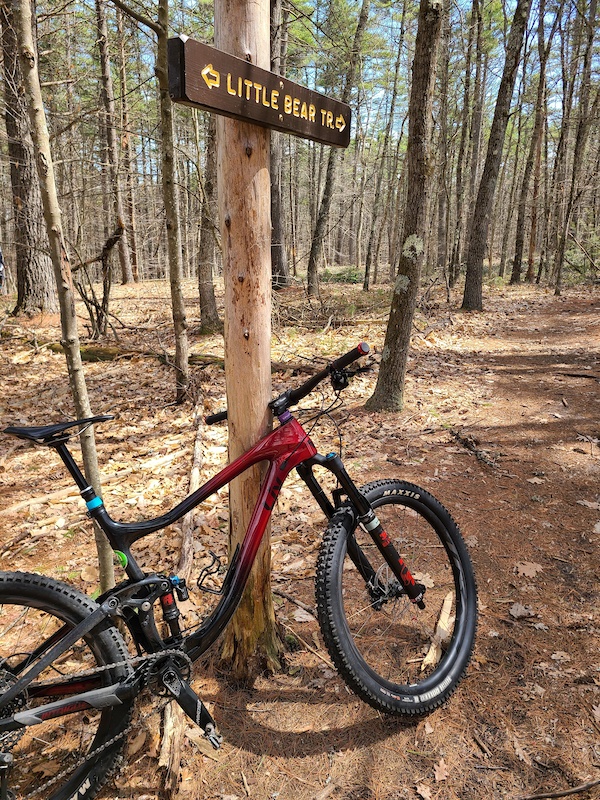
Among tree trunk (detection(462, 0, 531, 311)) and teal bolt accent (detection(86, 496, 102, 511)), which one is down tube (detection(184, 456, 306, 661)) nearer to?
teal bolt accent (detection(86, 496, 102, 511))

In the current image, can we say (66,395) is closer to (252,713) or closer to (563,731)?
(252,713)

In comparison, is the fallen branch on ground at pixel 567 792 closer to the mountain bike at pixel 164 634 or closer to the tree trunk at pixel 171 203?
the mountain bike at pixel 164 634

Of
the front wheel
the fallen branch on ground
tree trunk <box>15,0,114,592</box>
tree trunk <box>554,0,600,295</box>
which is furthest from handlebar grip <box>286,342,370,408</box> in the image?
tree trunk <box>554,0,600,295</box>

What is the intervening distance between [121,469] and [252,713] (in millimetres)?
2971

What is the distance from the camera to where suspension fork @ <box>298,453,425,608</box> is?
2311 millimetres

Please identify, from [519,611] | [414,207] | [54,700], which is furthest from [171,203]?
[519,611]

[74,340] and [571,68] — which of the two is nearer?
[74,340]

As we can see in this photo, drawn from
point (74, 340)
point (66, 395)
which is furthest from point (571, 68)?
point (74, 340)

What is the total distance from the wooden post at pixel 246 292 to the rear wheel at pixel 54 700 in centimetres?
71

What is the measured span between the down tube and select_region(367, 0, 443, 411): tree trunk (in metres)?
3.71

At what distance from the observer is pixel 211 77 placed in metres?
1.71

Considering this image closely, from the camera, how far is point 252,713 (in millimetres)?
2355

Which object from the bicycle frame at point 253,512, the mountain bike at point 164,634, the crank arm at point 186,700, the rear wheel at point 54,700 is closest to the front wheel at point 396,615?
the mountain bike at point 164,634

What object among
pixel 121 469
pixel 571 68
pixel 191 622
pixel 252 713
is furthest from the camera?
pixel 571 68
